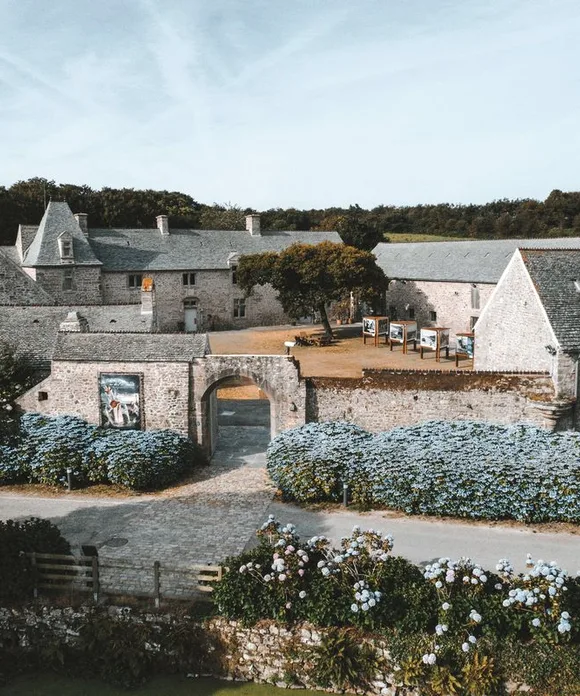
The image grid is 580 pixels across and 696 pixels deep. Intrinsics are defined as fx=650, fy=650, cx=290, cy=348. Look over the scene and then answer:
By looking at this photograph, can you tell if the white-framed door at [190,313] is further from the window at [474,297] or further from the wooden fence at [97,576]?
the wooden fence at [97,576]

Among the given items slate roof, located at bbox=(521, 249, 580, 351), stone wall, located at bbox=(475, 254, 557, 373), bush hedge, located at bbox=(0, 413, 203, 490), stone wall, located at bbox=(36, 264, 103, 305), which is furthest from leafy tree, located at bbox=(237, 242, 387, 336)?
bush hedge, located at bbox=(0, 413, 203, 490)

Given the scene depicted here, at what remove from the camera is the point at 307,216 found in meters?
97.5

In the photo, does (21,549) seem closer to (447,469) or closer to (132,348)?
(132,348)

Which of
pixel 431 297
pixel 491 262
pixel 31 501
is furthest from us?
pixel 431 297

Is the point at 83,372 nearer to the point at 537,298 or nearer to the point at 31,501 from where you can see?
the point at 31,501

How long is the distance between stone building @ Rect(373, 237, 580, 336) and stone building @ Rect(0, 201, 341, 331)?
9152 millimetres

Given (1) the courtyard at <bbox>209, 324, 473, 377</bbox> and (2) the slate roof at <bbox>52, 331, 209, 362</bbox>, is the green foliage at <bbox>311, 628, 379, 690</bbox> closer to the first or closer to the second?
(2) the slate roof at <bbox>52, 331, 209, 362</bbox>

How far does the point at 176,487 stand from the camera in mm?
18469

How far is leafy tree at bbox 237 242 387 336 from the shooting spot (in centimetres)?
3912

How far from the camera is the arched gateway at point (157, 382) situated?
19078 mm

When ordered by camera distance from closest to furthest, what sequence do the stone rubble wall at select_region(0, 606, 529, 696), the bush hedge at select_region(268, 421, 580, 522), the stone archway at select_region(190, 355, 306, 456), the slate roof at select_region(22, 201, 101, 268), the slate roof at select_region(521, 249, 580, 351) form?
the stone rubble wall at select_region(0, 606, 529, 696) < the bush hedge at select_region(268, 421, 580, 522) < the slate roof at select_region(521, 249, 580, 351) < the stone archway at select_region(190, 355, 306, 456) < the slate roof at select_region(22, 201, 101, 268)

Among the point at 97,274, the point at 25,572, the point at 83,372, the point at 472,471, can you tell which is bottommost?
the point at 25,572

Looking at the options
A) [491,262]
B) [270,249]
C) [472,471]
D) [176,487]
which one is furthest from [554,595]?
[270,249]

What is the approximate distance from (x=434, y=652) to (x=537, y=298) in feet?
41.3
